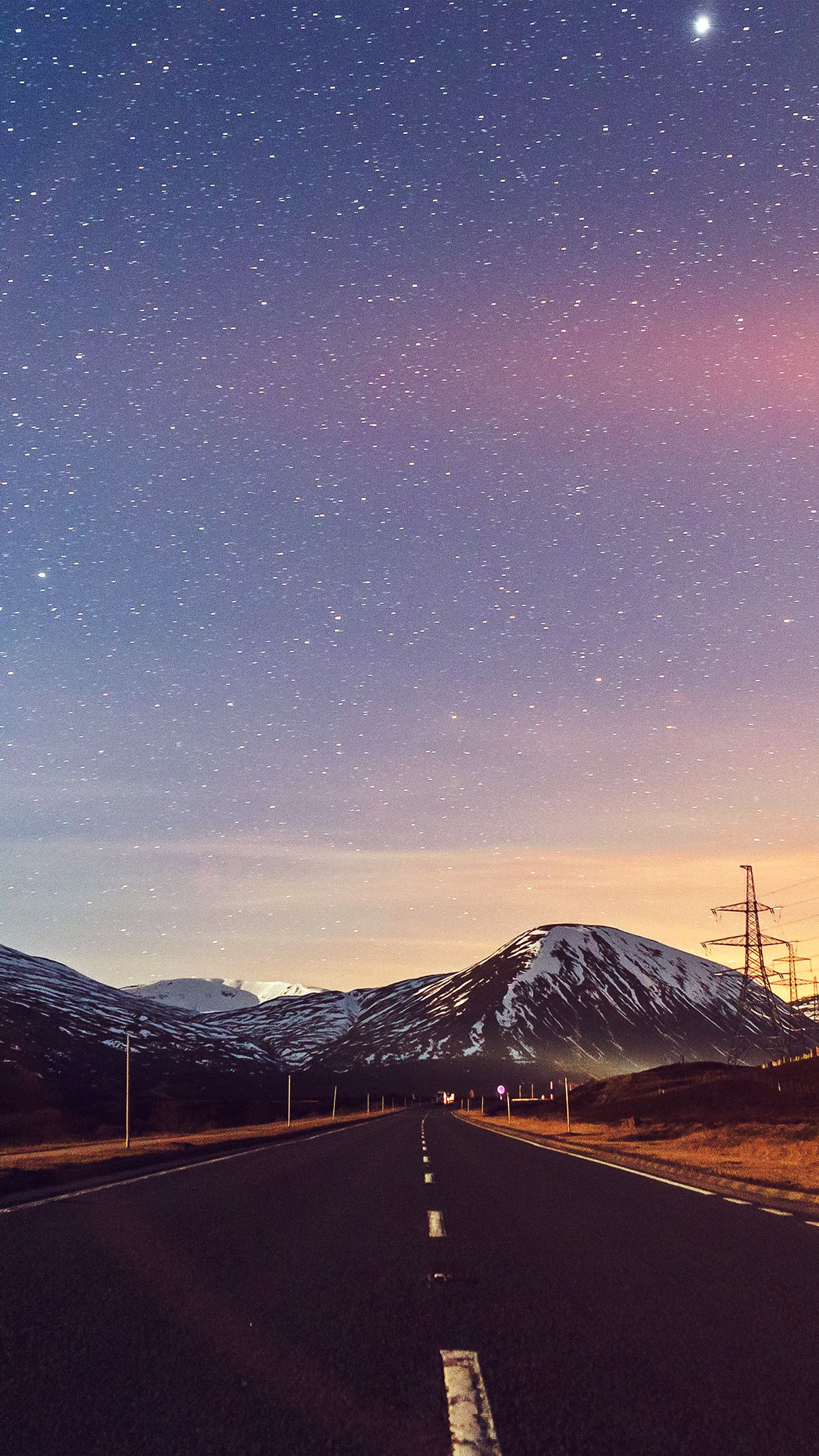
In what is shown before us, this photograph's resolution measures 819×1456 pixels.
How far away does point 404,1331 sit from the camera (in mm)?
6281

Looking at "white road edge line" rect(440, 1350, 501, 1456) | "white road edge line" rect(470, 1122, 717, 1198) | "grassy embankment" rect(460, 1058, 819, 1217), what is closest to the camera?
"white road edge line" rect(440, 1350, 501, 1456)

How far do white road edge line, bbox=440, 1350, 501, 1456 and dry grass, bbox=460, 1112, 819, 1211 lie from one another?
382 inches

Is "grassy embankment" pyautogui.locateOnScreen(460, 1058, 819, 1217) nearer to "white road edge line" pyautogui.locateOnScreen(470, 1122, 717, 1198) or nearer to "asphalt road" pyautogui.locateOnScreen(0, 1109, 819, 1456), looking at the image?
"white road edge line" pyautogui.locateOnScreen(470, 1122, 717, 1198)

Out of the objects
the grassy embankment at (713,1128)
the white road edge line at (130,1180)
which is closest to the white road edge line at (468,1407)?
the grassy embankment at (713,1128)

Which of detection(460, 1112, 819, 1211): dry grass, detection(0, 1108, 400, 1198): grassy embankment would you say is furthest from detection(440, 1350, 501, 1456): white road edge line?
detection(0, 1108, 400, 1198): grassy embankment

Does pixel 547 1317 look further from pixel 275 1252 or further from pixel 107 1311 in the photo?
pixel 275 1252

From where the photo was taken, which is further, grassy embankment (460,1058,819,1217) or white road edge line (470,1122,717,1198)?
grassy embankment (460,1058,819,1217)

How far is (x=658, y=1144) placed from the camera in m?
37.1

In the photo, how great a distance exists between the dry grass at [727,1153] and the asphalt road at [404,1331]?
5.32 m

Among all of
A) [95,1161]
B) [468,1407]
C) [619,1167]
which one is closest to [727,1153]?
[619,1167]

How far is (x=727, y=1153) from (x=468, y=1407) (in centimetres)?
2891

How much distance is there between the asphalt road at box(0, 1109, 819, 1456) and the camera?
14.6 ft

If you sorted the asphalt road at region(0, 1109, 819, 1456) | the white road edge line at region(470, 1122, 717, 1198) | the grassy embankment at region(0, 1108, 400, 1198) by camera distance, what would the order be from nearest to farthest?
the asphalt road at region(0, 1109, 819, 1456) → the white road edge line at region(470, 1122, 717, 1198) → the grassy embankment at region(0, 1108, 400, 1198)

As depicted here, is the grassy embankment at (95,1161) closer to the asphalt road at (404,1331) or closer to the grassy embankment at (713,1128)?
the asphalt road at (404,1331)
